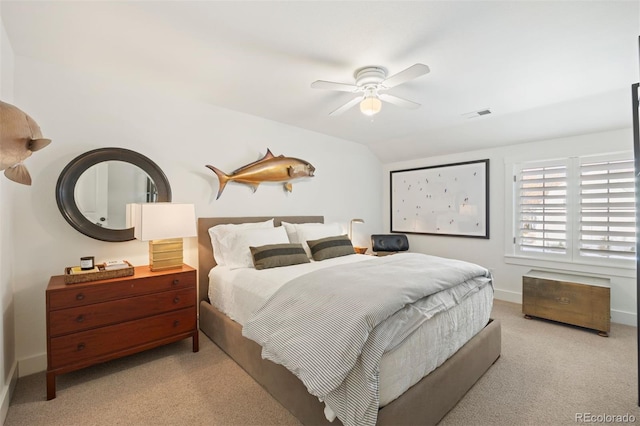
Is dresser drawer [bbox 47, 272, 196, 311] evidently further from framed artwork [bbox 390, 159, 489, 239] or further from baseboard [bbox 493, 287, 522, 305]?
baseboard [bbox 493, 287, 522, 305]

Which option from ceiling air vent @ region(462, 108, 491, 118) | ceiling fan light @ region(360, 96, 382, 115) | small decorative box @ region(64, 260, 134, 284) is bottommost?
small decorative box @ region(64, 260, 134, 284)

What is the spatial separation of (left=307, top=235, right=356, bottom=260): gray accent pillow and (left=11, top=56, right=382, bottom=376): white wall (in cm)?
83

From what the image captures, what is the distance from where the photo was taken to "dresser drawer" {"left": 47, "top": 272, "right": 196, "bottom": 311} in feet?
6.49

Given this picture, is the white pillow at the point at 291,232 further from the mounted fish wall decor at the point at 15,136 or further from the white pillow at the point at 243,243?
the mounted fish wall decor at the point at 15,136

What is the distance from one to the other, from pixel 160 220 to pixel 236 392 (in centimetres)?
147

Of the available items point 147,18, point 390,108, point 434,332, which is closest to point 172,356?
point 434,332

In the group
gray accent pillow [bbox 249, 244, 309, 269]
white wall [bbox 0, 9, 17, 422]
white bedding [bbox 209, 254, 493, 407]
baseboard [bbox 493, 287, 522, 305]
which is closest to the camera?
white bedding [bbox 209, 254, 493, 407]

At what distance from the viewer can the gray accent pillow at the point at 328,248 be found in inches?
126

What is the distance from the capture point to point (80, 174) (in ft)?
7.96

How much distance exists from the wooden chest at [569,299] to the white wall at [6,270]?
15.3ft

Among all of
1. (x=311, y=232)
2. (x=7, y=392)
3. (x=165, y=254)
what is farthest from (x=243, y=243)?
(x=7, y=392)

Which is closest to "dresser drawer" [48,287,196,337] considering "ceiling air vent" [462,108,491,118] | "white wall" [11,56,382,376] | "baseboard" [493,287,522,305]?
"white wall" [11,56,382,376]

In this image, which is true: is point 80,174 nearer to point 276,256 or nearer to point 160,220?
point 160,220

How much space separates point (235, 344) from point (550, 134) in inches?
168
